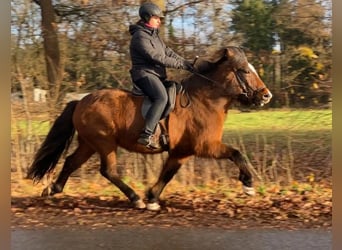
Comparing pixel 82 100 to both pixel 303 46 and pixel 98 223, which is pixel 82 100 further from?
pixel 303 46

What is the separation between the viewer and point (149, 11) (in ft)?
18.4

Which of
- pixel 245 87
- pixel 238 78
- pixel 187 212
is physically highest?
pixel 238 78

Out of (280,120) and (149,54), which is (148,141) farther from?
(280,120)

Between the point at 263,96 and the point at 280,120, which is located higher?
the point at 263,96

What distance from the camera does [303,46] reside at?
19.9ft

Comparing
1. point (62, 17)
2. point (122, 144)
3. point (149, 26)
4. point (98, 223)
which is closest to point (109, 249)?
point (98, 223)

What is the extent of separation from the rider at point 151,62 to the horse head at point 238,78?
1.24ft

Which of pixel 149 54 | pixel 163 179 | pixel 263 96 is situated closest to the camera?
pixel 149 54

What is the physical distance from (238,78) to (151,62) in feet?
3.17

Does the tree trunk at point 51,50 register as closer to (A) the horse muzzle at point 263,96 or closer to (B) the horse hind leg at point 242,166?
(B) the horse hind leg at point 242,166

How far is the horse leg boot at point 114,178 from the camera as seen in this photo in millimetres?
5875

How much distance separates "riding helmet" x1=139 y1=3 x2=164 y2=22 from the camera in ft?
18.4

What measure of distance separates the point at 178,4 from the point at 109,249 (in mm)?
2833

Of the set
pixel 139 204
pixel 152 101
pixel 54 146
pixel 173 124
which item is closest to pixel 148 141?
pixel 173 124
